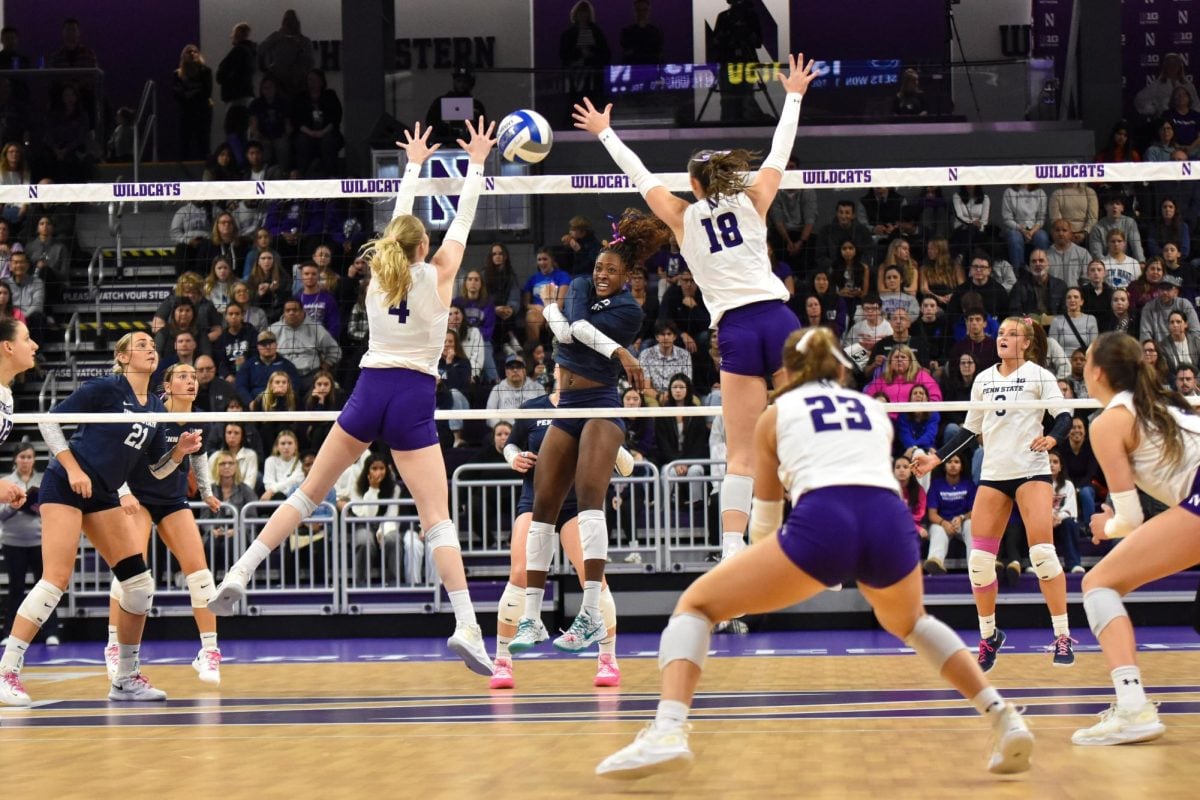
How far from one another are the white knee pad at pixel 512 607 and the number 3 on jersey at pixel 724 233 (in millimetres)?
2368

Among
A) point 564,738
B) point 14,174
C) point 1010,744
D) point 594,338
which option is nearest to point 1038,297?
point 594,338

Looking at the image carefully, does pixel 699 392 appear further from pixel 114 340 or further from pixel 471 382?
pixel 114 340

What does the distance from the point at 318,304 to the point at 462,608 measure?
7879 millimetres

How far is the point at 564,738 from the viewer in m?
5.64

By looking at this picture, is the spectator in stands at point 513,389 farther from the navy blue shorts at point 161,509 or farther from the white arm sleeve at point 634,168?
the white arm sleeve at point 634,168

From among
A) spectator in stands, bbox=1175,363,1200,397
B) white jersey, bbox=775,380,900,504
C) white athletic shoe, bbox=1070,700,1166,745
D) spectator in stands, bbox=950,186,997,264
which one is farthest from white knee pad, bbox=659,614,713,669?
spectator in stands, bbox=950,186,997,264

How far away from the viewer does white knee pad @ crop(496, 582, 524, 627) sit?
781 centimetres

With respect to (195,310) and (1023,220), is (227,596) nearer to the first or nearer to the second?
(195,310)

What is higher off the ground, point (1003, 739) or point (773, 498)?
point (773, 498)

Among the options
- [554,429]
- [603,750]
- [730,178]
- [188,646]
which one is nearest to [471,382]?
[188,646]

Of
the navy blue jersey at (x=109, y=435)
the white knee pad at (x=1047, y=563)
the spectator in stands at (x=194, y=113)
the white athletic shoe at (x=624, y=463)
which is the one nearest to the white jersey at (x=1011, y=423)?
the white knee pad at (x=1047, y=563)

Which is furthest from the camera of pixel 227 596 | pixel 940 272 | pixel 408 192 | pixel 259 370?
pixel 940 272

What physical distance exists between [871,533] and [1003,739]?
0.83 metres

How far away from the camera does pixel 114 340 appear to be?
55.3ft
